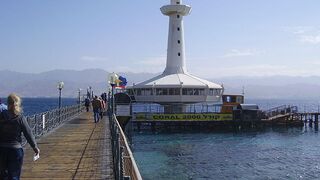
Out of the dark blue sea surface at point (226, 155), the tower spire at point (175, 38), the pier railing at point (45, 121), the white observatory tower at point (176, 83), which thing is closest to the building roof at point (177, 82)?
the white observatory tower at point (176, 83)

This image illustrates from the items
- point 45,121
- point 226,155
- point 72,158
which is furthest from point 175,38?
point 72,158

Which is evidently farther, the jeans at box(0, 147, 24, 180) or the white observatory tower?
the white observatory tower

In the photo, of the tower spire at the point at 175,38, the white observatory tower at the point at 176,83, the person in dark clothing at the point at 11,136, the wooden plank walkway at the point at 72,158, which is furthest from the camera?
the tower spire at the point at 175,38

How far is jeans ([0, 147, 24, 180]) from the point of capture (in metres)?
8.31

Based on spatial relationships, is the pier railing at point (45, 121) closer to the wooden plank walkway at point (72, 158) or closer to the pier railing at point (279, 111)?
the wooden plank walkway at point (72, 158)

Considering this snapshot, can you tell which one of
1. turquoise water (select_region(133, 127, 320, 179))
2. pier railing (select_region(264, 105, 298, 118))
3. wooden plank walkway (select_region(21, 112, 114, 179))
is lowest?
turquoise water (select_region(133, 127, 320, 179))

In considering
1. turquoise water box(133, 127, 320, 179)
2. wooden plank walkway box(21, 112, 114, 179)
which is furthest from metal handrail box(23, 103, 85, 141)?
turquoise water box(133, 127, 320, 179)

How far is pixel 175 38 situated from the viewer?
66.7m

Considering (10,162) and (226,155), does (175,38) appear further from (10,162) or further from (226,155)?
(10,162)

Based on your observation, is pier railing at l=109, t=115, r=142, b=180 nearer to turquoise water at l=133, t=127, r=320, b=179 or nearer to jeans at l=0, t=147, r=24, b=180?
jeans at l=0, t=147, r=24, b=180

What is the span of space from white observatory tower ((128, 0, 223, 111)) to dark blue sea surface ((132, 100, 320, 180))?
8.21 metres

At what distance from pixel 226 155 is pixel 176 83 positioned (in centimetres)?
2718

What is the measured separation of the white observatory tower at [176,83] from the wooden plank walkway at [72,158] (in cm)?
3878

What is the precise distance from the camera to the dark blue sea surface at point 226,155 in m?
27.7
